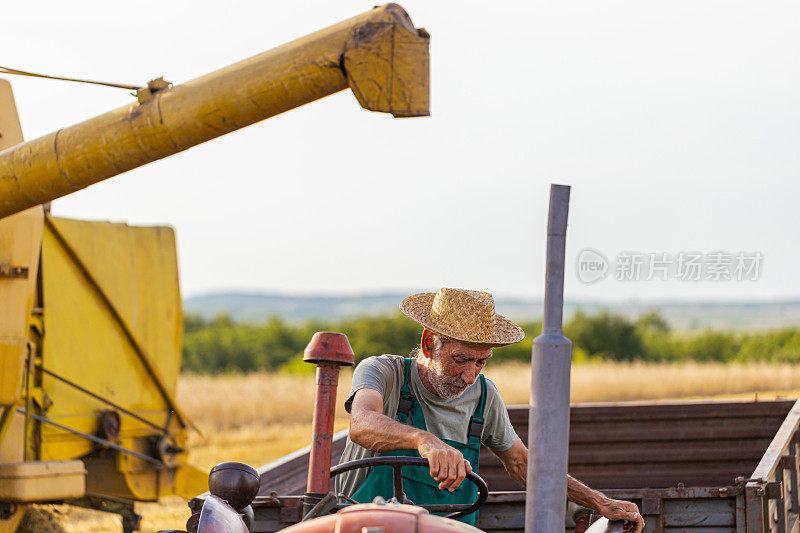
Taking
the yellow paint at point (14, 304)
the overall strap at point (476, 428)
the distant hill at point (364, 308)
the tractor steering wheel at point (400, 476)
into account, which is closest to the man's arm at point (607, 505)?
the tractor steering wheel at point (400, 476)

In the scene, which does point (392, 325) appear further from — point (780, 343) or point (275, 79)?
point (275, 79)

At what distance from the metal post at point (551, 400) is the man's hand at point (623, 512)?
144cm

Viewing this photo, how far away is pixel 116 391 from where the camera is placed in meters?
6.55

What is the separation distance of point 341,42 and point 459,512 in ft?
4.77

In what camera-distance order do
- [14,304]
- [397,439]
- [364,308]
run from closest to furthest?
1. [397,439]
2. [14,304]
3. [364,308]

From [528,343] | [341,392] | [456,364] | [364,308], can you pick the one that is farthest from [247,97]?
[364,308]

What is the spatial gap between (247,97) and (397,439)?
120 cm

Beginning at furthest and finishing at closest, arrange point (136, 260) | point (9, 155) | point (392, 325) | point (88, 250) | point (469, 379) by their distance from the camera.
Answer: point (392, 325), point (136, 260), point (88, 250), point (9, 155), point (469, 379)

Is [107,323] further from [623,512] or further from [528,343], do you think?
[528,343]

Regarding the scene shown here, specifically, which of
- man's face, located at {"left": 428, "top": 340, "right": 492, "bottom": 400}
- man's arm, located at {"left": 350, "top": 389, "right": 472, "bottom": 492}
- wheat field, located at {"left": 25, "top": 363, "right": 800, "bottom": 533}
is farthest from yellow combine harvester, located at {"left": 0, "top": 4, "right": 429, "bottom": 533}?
wheat field, located at {"left": 25, "top": 363, "right": 800, "bottom": 533}

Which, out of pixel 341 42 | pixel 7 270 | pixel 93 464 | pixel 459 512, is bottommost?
pixel 93 464

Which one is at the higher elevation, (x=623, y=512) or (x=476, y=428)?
(x=476, y=428)

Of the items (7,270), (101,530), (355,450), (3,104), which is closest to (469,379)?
(355,450)

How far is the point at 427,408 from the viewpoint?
11.7 feet
